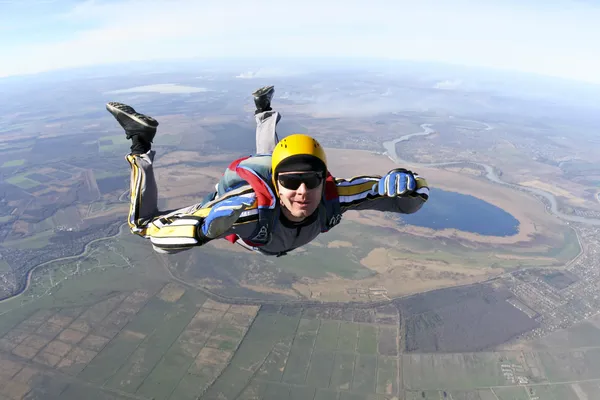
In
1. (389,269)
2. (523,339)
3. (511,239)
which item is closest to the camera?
(523,339)

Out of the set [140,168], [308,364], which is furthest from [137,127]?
[308,364]

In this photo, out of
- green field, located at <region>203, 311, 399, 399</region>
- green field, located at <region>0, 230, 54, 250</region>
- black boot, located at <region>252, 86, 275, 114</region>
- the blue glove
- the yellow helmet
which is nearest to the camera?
the yellow helmet

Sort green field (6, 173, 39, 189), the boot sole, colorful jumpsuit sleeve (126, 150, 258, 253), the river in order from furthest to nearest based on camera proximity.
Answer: green field (6, 173, 39, 189)
the river
the boot sole
colorful jumpsuit sleeve (126, 150, 258, 253)

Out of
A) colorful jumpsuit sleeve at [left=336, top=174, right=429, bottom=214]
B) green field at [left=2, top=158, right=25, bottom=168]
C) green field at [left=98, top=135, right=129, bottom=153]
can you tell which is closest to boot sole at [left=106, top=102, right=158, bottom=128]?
colorful jumpsuit sleeve at [left=336, top=174, right=429, bottom=214]

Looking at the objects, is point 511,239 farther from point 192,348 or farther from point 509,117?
point 509,117

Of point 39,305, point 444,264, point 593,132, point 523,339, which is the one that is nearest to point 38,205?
point 39,305

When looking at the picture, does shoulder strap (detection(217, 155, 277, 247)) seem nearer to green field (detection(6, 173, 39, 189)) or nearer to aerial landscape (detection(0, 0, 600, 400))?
aerial landscape (detection(0, 0, 600, 400))
